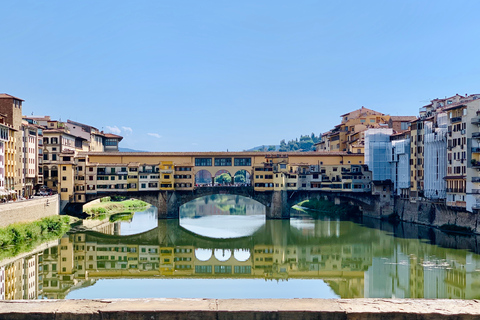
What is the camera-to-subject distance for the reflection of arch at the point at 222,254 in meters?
31.6

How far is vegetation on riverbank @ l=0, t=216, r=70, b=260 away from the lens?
29.3m

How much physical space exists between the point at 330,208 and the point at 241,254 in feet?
91.0

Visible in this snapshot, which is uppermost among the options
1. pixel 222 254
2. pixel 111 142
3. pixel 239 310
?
pixel 111 142

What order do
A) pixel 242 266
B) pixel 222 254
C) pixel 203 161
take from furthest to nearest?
pixel 203 161 → pixel 222 254 → pixel 242 266

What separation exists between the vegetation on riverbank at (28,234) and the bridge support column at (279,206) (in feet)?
60.1

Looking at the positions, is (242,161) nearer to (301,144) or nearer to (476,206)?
(476,206)

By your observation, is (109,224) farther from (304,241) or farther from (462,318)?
(462,318)

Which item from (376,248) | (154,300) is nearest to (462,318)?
(154,300)

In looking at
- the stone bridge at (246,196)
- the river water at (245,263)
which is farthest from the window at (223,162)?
the river water at (245,263)

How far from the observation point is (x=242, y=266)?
29.0 meters

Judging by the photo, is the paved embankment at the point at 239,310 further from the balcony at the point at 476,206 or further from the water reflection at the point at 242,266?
the balcony at the point at 476,206

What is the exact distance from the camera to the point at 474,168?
35781mm

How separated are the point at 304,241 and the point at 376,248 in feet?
17.7

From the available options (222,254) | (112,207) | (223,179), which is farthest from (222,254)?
(223,179)
